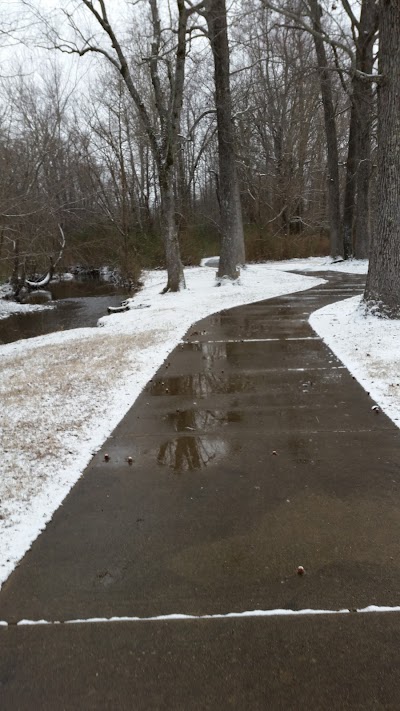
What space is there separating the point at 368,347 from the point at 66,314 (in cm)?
1374

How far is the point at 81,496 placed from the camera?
12.7 ft

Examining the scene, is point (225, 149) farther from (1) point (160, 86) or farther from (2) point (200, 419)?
(2) point (200, 419)

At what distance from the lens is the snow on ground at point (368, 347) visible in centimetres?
585

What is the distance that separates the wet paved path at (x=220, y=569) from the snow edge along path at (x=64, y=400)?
0.18m

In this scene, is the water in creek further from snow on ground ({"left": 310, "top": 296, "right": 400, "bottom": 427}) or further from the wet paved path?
the wet paved path

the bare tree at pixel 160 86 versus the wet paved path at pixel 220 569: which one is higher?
the bare tree at pixel 160 86

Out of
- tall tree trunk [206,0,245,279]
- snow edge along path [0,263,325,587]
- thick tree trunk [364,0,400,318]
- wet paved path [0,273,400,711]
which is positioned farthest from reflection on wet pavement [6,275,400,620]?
tall tree trunk [206,0,245,279]

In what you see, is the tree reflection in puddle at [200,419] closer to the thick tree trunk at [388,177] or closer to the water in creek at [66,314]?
the thick tree trunk at [388,177]

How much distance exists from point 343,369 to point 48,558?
4.92 metres

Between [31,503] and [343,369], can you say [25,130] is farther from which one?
[31,503]


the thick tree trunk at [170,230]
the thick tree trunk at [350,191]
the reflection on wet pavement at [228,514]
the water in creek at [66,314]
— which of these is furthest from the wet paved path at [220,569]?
the thick tree trunk at [350,191]

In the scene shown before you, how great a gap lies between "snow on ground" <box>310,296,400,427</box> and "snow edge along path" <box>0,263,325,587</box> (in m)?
2.77

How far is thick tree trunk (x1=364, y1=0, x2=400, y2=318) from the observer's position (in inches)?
349

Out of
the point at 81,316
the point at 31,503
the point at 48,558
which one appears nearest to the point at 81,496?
the point at 31,503
